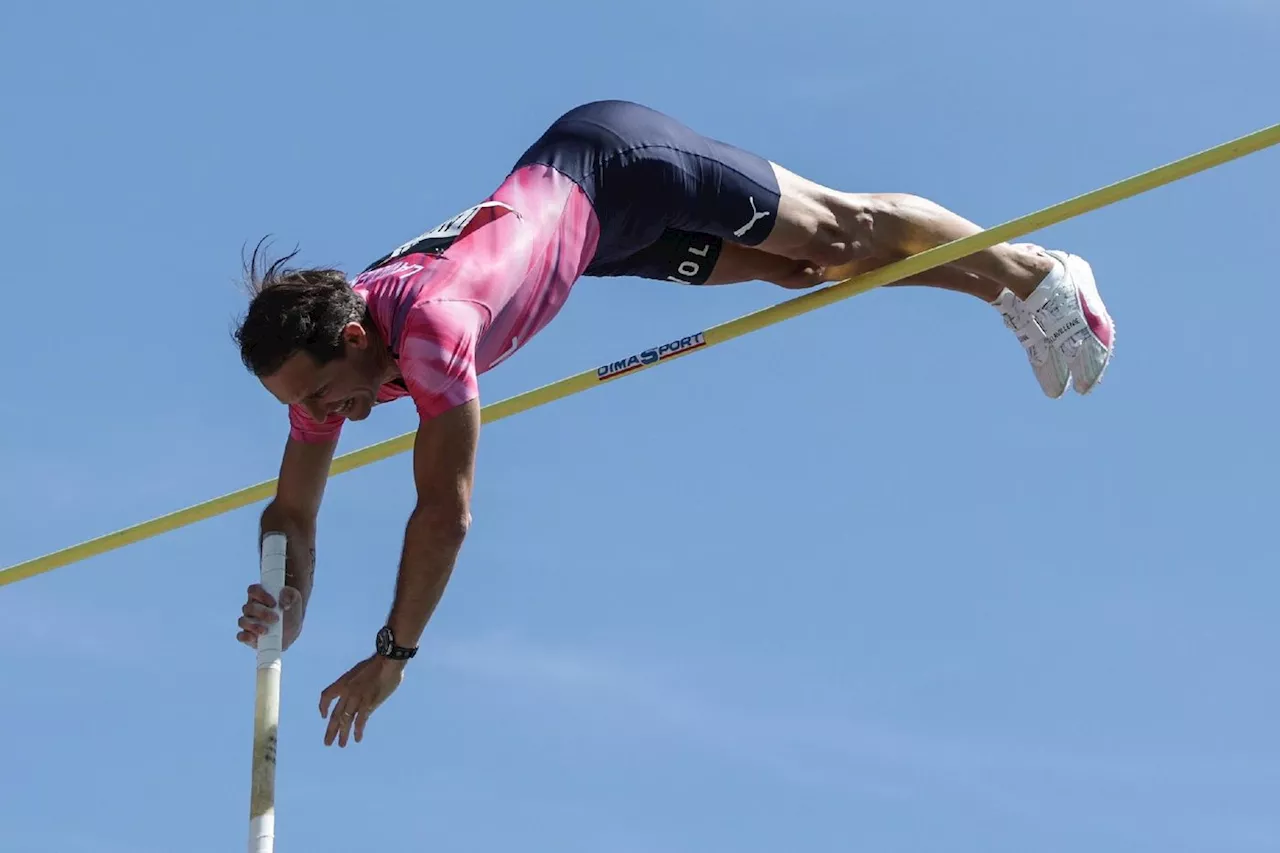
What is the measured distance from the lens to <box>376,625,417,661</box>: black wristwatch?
24.6ft

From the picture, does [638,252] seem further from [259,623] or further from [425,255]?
[259,623]

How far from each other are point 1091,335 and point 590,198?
221 centimetres

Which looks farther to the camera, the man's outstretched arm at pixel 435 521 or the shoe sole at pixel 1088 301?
the shoe sole at pixel 1088 301

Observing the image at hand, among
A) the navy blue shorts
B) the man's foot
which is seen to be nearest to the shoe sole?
the man's foot

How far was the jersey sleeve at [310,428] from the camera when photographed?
852cm

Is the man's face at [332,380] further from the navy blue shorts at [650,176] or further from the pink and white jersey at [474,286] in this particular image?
the navy blue shorts at [650,176]

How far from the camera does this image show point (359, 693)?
743cm

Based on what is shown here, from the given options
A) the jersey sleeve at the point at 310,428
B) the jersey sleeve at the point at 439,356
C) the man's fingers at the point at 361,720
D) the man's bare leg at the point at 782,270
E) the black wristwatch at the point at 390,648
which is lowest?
the man's fingers at the point at 361,720

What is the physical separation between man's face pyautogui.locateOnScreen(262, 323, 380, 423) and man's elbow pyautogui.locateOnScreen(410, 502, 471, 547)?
2.07 feet

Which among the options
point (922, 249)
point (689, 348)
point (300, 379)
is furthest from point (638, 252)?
point (300, 379)

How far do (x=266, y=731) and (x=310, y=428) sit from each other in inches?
55.2

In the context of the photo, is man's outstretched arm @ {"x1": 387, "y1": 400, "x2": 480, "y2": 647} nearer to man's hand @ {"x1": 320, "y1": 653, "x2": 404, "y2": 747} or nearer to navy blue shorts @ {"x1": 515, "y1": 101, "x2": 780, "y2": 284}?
man's hand @ {"x1": 320, "y1": 653, "x2": 404, "y2": 747}

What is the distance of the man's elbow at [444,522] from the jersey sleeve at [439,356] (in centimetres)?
29

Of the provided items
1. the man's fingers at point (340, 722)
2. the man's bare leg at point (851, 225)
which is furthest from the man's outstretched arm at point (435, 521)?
the man's bare leg at point (851, 225)
